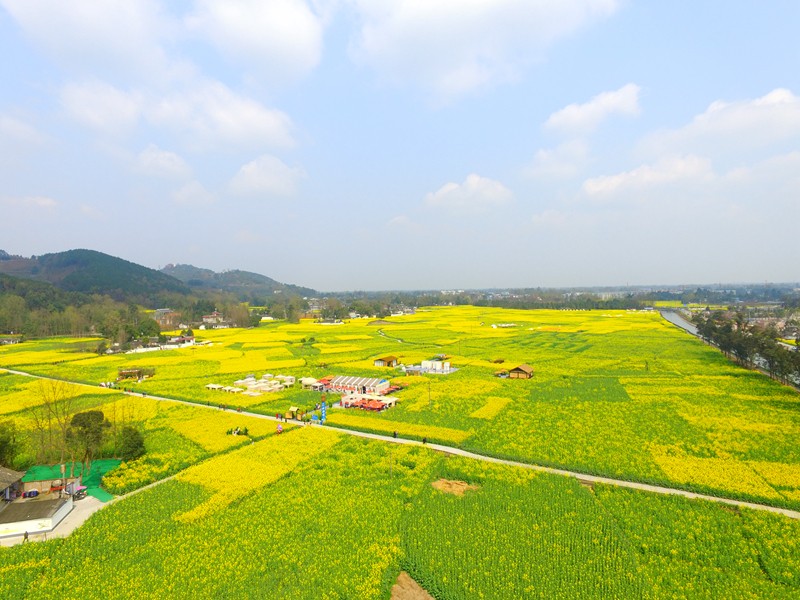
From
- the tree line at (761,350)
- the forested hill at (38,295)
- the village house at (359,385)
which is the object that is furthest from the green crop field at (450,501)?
the forested hill at (38,295)

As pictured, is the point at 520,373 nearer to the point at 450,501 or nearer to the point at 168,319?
the point at 450,501

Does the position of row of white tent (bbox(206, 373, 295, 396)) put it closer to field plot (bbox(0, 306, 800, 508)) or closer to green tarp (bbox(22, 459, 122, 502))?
field plot (bbox(0, 306, 800, 508))

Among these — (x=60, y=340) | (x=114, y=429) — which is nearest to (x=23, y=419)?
(x=114, y=429)

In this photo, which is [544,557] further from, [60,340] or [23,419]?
[60,340]

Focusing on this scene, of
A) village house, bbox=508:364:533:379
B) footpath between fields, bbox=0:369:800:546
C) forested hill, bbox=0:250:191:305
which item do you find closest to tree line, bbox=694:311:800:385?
village house, bbox=508:364:533:379

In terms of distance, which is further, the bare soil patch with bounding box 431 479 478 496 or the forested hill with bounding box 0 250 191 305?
the forested hill with bounding box 0 250 191 305

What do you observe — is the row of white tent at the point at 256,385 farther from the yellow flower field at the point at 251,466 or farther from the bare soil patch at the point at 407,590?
the bare soil patch at the point at 407,590
